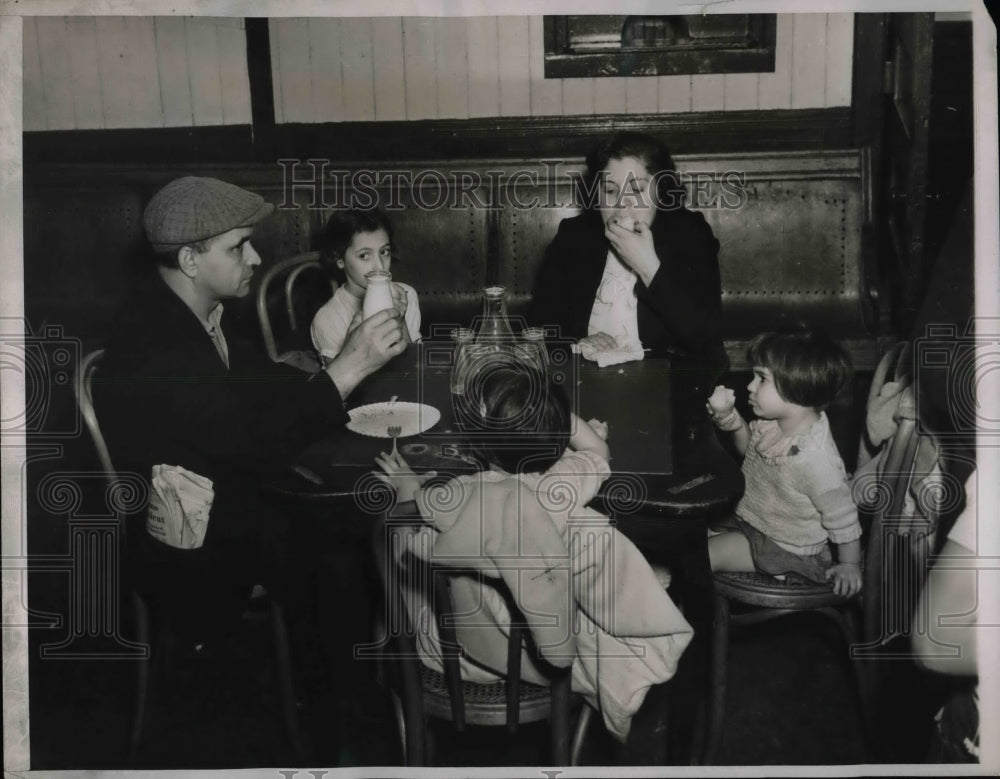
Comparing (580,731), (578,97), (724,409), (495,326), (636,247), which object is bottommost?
(580,731)

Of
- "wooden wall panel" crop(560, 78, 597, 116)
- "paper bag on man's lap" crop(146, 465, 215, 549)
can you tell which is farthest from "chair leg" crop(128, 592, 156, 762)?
"wooden wall panel" crop(560, 78, 597, 116)

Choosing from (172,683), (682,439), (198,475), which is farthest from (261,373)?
(682,439)

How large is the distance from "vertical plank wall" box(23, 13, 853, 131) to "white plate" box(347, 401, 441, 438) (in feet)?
2.01

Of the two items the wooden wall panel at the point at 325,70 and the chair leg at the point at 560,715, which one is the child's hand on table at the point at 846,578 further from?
the wooden wall panel at the point at 325,70

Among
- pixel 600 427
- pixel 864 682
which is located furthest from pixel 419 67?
pixel 864 682

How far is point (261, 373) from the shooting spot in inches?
62.7

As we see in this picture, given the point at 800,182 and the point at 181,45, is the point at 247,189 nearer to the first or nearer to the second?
the point at 181,45

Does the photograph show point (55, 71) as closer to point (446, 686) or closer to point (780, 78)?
point (446, 686)

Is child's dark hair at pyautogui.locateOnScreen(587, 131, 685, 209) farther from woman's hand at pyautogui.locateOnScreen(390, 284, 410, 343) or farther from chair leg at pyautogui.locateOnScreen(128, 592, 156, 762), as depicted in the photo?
chair leg at pyautogui.locateOnScreen(128, 592, 156, 762)

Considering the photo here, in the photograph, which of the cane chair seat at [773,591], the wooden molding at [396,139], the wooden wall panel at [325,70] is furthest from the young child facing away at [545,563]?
the wooden wall panel at [325,70]

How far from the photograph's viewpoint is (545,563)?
4.66 feet

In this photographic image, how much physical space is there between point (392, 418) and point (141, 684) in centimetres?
63

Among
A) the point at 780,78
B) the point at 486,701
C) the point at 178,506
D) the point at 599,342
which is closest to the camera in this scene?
the point at 486,701

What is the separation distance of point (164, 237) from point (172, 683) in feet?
2.40
